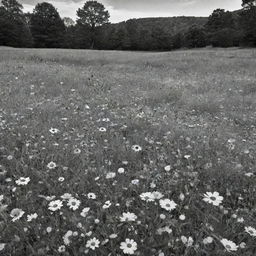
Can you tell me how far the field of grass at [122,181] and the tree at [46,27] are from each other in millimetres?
57269

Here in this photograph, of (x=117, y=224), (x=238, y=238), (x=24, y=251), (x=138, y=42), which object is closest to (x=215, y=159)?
(x=238, y=238)

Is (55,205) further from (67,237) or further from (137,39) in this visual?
(137,39)

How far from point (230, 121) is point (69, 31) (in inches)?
2418

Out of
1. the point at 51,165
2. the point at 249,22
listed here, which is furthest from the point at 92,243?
the point at 249,22

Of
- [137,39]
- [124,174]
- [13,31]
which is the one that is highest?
[13,31]

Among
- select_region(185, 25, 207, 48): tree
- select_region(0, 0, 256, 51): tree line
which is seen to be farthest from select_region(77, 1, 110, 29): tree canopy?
select_region(185, 25, 207, 48): tree

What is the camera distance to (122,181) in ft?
11.0

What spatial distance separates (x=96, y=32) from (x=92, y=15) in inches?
170

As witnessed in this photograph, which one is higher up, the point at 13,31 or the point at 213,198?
the point at 13,31

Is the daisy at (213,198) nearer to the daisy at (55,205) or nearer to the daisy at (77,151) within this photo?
the daisy at (55,205)

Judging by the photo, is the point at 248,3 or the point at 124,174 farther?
the point at 248,3

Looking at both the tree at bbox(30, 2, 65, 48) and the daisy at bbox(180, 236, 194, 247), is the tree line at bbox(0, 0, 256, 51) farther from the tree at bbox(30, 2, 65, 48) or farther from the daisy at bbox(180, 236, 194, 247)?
the daisy at bbox(180, 236, 194, 247)

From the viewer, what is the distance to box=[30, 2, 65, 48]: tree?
6062cm

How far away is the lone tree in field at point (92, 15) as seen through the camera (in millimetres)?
66062
